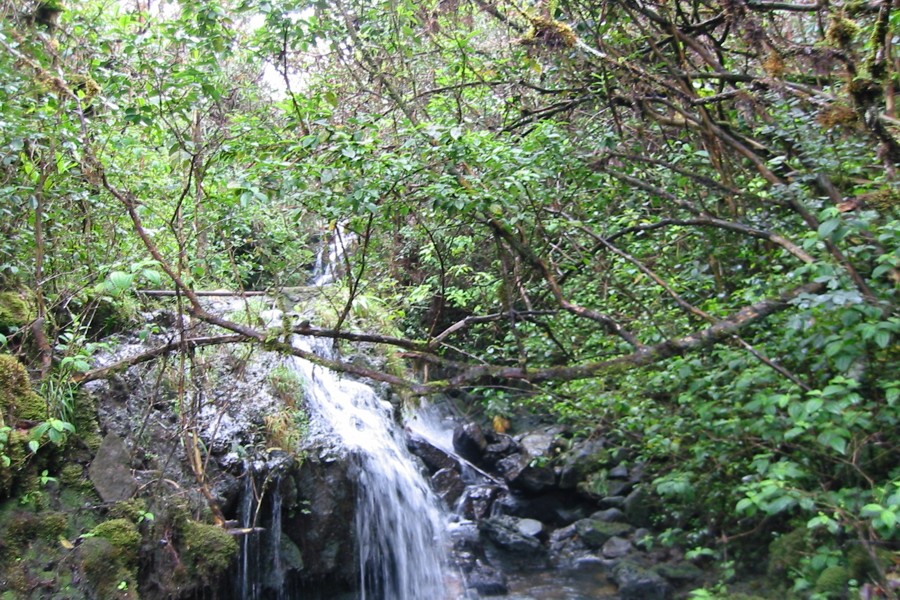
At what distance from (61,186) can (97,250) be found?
68cm

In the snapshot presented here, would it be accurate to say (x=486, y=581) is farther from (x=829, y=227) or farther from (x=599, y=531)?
(x=829, y=227)

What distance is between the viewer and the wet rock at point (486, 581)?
7.82 meters

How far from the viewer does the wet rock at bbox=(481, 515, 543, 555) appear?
8.94 meters

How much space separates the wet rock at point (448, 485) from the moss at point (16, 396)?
21.0ft

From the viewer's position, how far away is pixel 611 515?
9.08 m

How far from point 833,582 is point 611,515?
484 centimetres

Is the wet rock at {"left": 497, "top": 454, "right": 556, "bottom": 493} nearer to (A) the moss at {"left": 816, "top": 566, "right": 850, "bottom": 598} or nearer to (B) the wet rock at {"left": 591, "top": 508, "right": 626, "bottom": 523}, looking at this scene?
(B) the wet rock at {"left": 591, "top": 508, "right": 626, "bottom": 523}

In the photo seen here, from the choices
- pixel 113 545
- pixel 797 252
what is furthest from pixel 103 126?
pixel 797 252

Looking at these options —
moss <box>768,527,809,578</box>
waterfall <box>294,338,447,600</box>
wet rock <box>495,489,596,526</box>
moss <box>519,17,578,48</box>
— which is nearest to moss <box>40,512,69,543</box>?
waterfall <box>294,338,447,600</box>

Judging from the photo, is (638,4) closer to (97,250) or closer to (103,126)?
(103,126)

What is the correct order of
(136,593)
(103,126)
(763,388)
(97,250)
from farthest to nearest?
(97,250), (103,126), (136,593), (763,388)

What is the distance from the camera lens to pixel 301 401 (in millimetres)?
7633

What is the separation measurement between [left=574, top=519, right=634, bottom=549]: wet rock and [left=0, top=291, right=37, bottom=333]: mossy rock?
6826 millimetres

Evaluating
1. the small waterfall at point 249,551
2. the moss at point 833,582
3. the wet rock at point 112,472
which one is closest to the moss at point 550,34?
the moss at point 833,582
